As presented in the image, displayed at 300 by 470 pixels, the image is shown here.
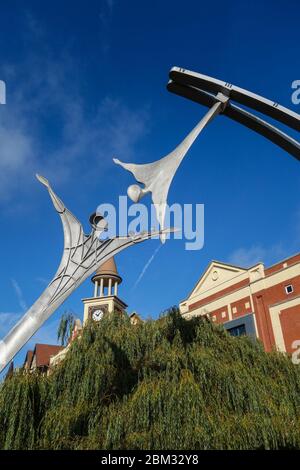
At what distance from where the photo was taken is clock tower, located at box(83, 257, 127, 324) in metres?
29.3

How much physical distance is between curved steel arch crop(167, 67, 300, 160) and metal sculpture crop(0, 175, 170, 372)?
2947 millimetres

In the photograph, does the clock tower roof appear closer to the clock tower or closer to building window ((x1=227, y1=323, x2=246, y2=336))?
the clock tower

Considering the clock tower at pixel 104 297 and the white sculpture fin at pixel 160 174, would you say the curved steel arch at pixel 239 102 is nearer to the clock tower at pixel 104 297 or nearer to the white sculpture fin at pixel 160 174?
the white sculpture fin at pixel 160 174

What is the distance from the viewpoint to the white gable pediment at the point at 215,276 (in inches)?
811

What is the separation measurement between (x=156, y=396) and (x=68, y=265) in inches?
154

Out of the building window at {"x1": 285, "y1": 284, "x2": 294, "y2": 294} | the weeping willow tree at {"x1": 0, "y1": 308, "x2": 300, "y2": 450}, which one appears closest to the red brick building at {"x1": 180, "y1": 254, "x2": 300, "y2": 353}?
the building window at {"x1": 285, "y1": 284, "x2": 294, "y2": 294}

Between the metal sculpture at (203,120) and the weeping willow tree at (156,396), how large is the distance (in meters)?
4.02

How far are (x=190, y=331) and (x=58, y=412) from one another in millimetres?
5280

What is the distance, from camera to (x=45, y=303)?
6.68 meters

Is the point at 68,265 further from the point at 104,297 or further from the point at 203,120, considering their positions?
the point at 104,297

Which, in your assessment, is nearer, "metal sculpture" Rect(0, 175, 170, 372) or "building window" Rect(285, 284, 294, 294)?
"metal sculpture" Rect(0, 175, 170, 372)

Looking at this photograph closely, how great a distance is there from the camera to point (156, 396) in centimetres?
895

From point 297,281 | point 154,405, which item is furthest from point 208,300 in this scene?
point 154,405
